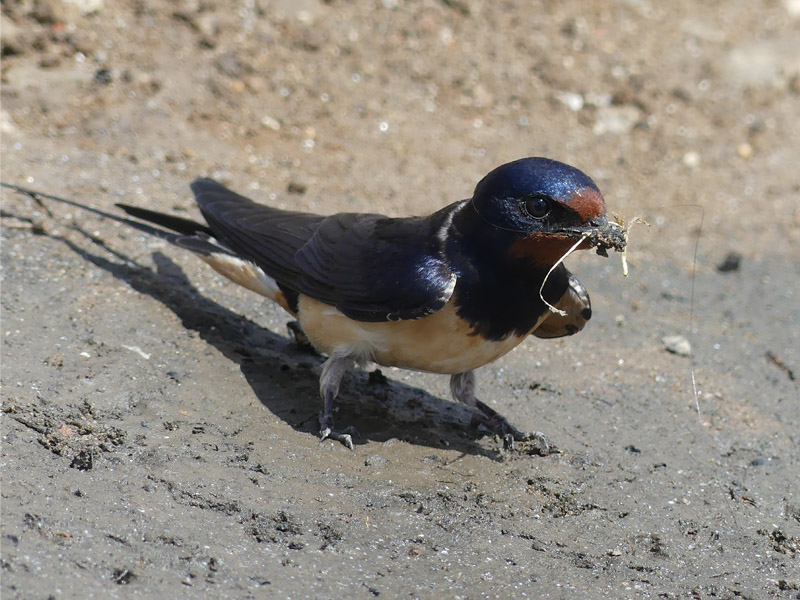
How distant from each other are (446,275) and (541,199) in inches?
21.6

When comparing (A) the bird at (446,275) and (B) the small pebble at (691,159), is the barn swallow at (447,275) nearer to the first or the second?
(A) the bird at (446,275)

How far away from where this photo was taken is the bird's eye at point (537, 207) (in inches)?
155

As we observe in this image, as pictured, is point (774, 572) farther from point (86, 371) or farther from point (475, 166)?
point (475, 166)

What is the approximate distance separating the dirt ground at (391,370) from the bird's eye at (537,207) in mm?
1031

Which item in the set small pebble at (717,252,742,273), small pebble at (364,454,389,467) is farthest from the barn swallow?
small pebble at (717,252,742,273)

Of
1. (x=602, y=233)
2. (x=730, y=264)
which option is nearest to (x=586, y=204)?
(x=602, y=233)

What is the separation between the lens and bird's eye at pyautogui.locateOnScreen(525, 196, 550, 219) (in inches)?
155

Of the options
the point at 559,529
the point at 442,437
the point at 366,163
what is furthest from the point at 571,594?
the point at 366,163

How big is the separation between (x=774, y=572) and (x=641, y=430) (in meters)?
1.28

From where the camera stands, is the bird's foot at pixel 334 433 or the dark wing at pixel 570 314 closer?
the bird's foot at pixel 334 433

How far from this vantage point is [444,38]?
8.57m

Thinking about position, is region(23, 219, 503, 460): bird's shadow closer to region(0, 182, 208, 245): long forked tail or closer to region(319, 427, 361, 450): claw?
region(319, 427, 361, 450): claw

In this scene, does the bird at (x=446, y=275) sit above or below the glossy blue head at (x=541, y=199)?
below

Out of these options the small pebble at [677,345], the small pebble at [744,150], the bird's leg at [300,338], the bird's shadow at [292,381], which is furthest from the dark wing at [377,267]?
the small pebble at [744,150]
